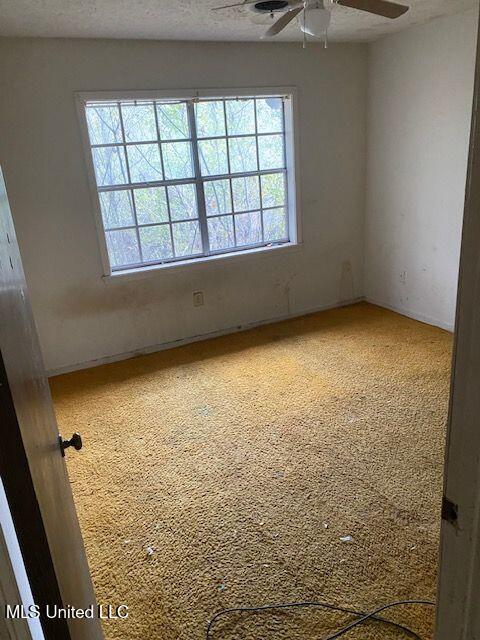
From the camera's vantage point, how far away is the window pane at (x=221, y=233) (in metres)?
3.80

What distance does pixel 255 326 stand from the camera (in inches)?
163

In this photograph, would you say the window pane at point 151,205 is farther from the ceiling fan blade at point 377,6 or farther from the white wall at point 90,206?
the ceiling fan blade at point 377,6

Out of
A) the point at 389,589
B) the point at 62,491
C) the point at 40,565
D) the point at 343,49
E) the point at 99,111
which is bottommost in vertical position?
the point at 389,589

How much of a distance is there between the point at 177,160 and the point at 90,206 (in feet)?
2.55

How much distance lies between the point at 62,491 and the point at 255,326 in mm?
3122

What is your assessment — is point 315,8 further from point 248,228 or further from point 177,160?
point 248,228

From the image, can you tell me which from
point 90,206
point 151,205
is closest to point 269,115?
point 151,205

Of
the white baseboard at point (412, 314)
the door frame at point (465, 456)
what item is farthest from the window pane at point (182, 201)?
the door frame at point (465, 456)

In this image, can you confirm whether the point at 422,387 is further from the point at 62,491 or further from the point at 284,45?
the point at 284,45

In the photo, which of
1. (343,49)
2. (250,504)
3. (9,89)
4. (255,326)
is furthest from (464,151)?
(9,89)

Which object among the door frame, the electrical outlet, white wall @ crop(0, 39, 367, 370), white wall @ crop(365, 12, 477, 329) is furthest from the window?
the door frame

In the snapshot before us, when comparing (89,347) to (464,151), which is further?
(89,347)

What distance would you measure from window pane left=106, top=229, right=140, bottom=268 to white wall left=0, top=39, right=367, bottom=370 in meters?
0.15

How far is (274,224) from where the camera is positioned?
4074 millimetres
